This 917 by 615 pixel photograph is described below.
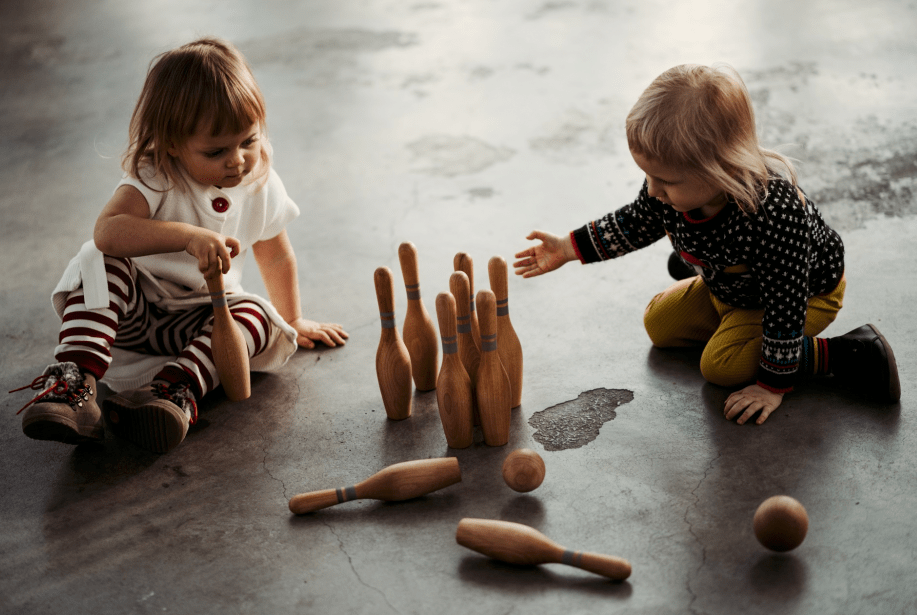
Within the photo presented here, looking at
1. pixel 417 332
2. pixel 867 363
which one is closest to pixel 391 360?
pixel 417 332

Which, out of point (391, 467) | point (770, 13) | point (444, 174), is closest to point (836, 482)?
point (391, 467)

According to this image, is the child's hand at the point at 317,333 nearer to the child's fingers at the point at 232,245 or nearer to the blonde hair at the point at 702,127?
the child's fingers at the point at 232,245

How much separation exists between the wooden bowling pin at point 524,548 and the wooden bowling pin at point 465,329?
0.29 meters

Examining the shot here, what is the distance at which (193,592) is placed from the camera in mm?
1146

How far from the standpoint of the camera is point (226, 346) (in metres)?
1.49

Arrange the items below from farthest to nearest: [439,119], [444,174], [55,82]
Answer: [55,82] < [439,119] < [444,174]

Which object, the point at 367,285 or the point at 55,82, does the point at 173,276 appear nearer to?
the point at 367,285

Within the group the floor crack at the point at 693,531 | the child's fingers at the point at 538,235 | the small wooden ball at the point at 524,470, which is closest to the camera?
the floor crack at the point at 693,531

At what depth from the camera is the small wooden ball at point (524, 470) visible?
1.24m

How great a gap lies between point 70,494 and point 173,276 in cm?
43

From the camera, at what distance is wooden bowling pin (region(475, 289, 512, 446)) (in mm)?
1354

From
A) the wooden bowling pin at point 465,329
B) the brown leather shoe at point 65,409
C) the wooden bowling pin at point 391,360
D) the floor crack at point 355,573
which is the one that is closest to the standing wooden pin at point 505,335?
the wooden bowling pin at point 465,329

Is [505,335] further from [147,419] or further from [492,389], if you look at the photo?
[147,419]

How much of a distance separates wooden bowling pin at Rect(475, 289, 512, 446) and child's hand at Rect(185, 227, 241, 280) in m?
0.46
